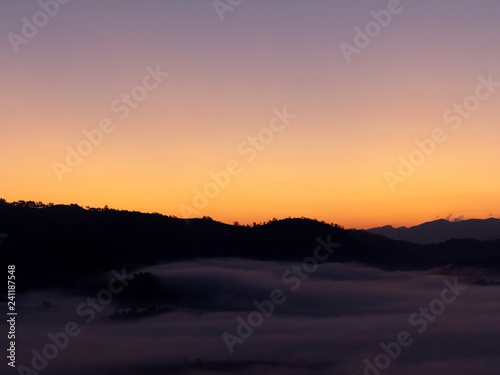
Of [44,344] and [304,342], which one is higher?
[44,344]

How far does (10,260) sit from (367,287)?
2720 inches

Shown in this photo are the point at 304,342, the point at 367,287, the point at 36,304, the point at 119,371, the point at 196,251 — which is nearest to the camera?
the point at 119,371

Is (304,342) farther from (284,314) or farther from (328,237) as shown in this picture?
(328,237)

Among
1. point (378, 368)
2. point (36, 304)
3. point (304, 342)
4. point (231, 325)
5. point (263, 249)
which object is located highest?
point (263, 249)

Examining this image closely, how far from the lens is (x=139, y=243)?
11838 centimetres

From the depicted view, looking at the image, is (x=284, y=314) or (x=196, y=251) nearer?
(x=284, y=314)

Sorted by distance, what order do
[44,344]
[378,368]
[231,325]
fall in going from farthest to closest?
[231,325]
[44,344]
[378,368]

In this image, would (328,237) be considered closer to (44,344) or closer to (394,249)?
(394,249)

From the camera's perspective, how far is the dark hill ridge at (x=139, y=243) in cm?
9556

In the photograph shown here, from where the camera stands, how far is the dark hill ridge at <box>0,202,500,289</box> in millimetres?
95562

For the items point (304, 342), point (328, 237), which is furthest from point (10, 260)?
point (328, 237)

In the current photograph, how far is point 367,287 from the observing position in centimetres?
11812

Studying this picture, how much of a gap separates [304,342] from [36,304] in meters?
41.5

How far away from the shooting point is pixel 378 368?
42.5 meters
